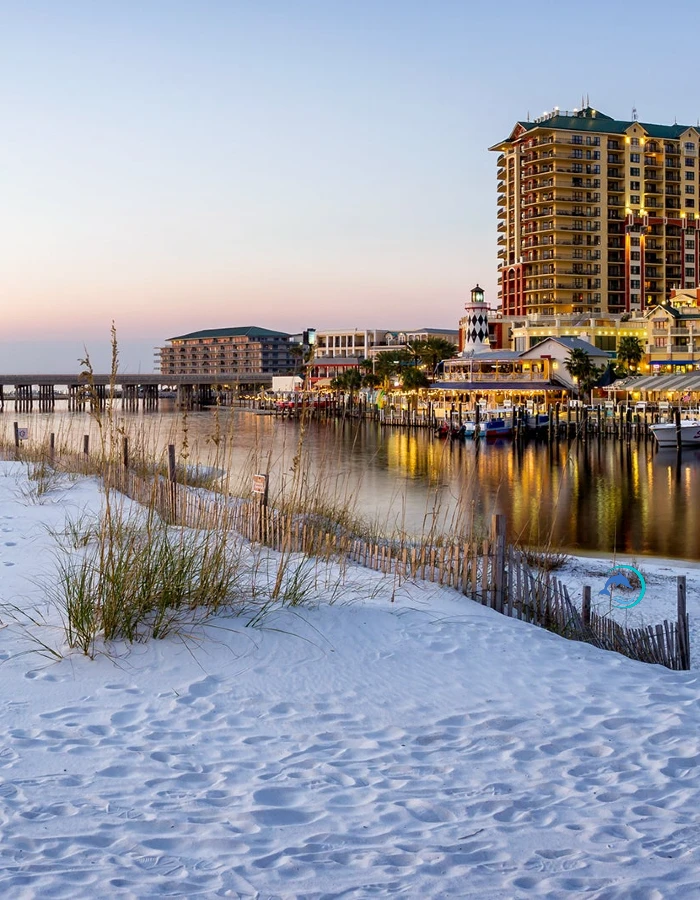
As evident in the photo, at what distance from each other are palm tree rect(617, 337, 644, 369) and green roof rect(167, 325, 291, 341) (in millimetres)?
98260

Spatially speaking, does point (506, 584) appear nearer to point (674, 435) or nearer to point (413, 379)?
point (674, 435)

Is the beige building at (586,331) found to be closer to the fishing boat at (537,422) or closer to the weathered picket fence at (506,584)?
the fishing boat at (537,422)

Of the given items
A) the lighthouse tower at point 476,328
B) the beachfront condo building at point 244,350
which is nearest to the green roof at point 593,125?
the lighthouse tower at point 476,328

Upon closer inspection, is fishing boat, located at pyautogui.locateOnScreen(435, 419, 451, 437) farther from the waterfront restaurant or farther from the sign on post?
the sign on post

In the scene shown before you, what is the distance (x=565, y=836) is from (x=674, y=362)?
81032 millimetres

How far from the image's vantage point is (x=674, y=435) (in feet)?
167

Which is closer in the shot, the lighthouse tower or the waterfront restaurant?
the waterfront restaurant

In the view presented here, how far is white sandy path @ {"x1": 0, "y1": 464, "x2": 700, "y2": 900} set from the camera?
3887 mm

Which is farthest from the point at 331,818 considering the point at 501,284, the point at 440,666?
the point at 501,284

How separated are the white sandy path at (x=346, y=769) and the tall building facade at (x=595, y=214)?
3576 inches

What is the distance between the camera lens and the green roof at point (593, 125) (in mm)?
96125

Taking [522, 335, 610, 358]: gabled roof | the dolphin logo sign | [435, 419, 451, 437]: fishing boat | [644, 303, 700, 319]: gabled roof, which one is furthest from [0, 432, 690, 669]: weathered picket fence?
[644, 303, 700, 319]: gabled roof

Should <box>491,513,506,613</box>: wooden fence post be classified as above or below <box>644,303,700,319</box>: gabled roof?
below

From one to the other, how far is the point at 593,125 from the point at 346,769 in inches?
4047
